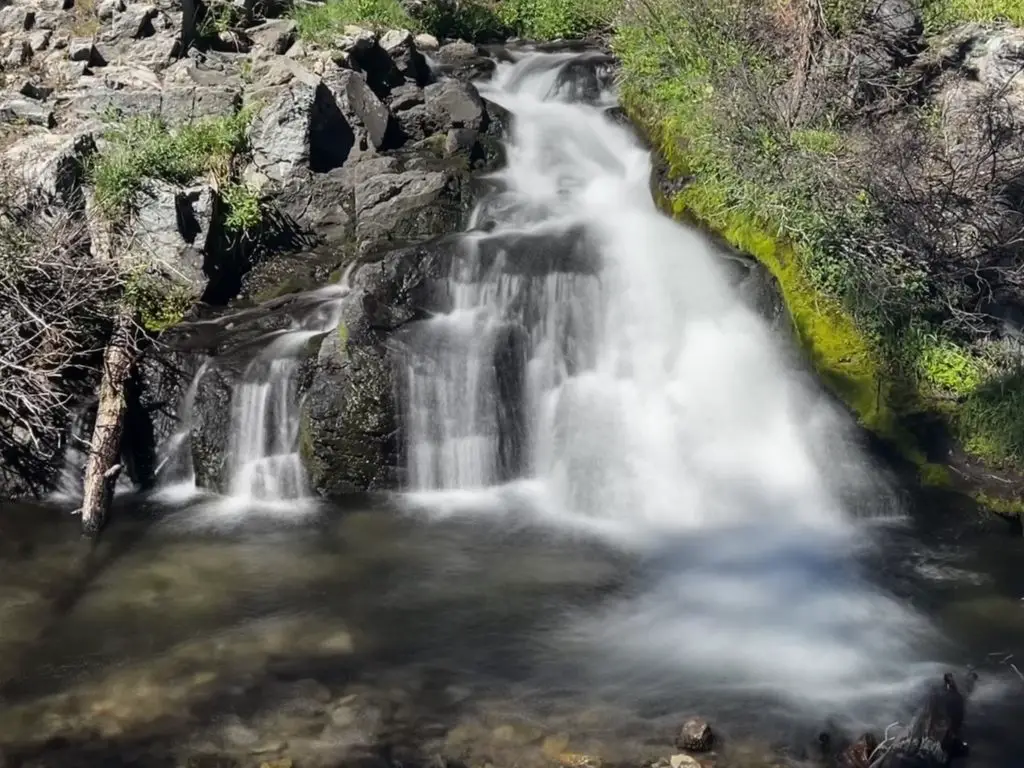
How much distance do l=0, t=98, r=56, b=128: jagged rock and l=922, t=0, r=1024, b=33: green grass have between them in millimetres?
11296

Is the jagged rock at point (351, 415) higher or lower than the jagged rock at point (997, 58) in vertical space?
lower

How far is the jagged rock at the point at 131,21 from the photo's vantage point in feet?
46.5

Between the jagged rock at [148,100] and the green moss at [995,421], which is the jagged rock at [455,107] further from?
the green moss at [995,421]

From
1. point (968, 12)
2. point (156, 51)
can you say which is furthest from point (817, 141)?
point (156, 51)

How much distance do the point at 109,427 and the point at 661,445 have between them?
5369 mm

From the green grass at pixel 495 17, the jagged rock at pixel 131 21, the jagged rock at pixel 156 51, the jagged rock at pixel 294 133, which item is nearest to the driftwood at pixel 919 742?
the jagged rock at pixel 294 133

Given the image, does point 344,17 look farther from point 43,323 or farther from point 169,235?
point 43,323

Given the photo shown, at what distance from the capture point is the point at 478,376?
33.4ft

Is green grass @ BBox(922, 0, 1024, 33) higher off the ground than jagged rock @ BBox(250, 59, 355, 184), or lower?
higher

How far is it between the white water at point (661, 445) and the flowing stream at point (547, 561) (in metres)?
0.03

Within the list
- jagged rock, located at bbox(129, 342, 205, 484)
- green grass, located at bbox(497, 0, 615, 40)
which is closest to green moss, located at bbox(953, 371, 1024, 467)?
jagged rock, located at bbox(129, 342, 205, 484)

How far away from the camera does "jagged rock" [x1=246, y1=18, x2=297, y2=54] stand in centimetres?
1485

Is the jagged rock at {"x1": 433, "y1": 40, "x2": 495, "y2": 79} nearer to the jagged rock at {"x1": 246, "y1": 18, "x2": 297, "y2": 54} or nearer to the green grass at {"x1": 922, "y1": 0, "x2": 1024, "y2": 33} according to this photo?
the jagged rock at {"x1": 246, "y1": 18, "x2": 297, "y2": 54}

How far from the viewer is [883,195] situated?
10.2 m
